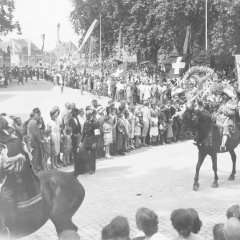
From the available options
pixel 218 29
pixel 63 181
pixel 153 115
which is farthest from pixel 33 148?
pixel 218 29

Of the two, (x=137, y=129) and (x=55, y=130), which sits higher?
(x=55, y=130)

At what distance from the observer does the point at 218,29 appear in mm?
38969

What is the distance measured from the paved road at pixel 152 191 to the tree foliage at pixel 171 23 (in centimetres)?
2242

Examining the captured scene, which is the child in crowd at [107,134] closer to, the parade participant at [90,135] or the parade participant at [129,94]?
the parade participant at [90,135]

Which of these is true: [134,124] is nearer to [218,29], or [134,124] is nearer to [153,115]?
[153,115]

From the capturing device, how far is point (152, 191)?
11781 millimetres

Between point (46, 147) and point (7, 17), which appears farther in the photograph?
point (7, 17)

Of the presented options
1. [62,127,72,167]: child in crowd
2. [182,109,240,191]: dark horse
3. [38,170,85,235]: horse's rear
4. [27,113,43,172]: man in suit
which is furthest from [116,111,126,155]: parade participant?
[38,170,85,235]: horse's rear

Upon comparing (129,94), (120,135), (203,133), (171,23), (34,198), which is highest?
(171,23)

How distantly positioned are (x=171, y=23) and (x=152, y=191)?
105 feet

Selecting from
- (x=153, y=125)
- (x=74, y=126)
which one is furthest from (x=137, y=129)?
(x=74, y=126)

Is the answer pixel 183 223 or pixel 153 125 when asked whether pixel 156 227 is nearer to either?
pixel 183 223

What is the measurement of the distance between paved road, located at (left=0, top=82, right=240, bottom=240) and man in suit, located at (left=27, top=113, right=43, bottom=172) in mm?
1200

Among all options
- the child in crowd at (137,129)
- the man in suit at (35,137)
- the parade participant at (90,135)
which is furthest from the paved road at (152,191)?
the man in suit at (35,137)
